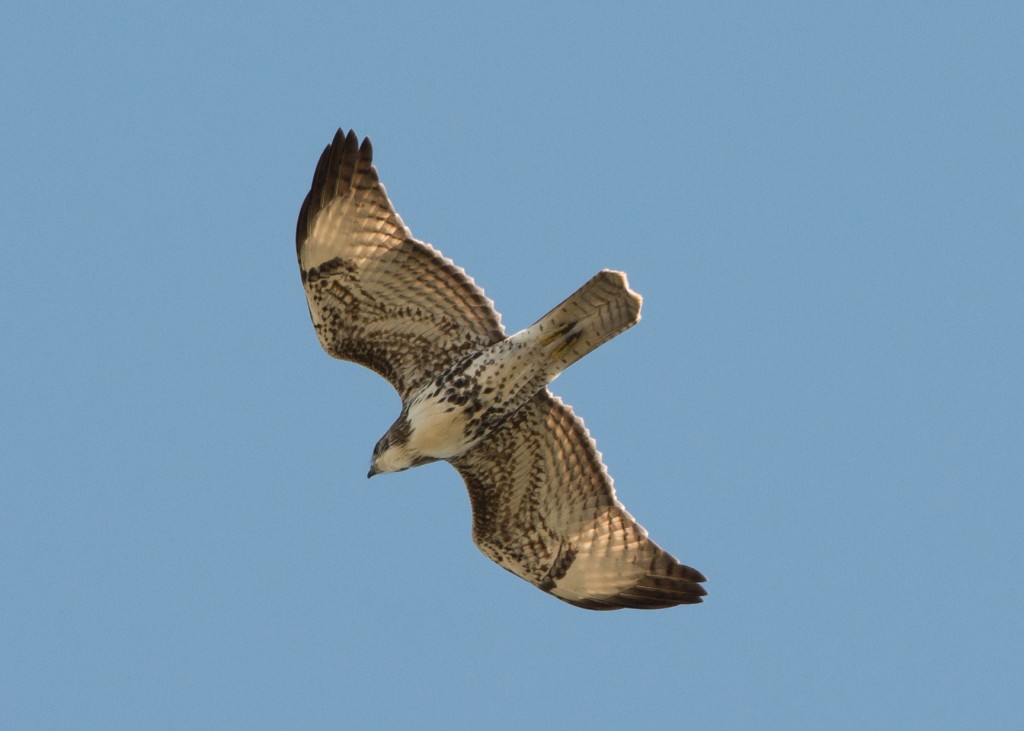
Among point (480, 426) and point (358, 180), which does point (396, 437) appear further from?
point (358, 180)

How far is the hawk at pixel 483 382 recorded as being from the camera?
1075cm

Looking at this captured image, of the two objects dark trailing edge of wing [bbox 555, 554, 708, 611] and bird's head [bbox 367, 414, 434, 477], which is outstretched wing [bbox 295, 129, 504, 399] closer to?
bird's head [bbox 367, 414, 434, 477]

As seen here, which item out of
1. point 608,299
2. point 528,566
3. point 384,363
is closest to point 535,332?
point 608,299

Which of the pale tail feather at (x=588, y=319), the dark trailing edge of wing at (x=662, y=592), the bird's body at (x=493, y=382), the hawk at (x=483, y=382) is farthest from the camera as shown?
the dark trailing edge of wing at (x=662, y=592)

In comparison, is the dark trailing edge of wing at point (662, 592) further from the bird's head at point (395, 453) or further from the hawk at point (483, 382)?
the bird's head at point (395, 453)

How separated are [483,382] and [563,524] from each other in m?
1.44

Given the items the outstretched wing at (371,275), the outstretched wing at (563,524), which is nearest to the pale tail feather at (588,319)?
the outstretched wing at (371,275)

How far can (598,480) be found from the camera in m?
11.5

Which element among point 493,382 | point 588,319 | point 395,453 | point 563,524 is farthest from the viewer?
point 563,524

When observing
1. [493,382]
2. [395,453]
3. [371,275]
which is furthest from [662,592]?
[371,275]

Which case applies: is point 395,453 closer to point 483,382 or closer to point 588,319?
point 483,382

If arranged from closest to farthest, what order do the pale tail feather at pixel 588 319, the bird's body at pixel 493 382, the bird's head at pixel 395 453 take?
the pale tail feather at pixel 588 319, the bird's body at pixel 493 382, the bird's head at pixel 395 453

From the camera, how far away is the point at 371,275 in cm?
1099

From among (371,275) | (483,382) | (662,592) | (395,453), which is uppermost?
(371,275)
